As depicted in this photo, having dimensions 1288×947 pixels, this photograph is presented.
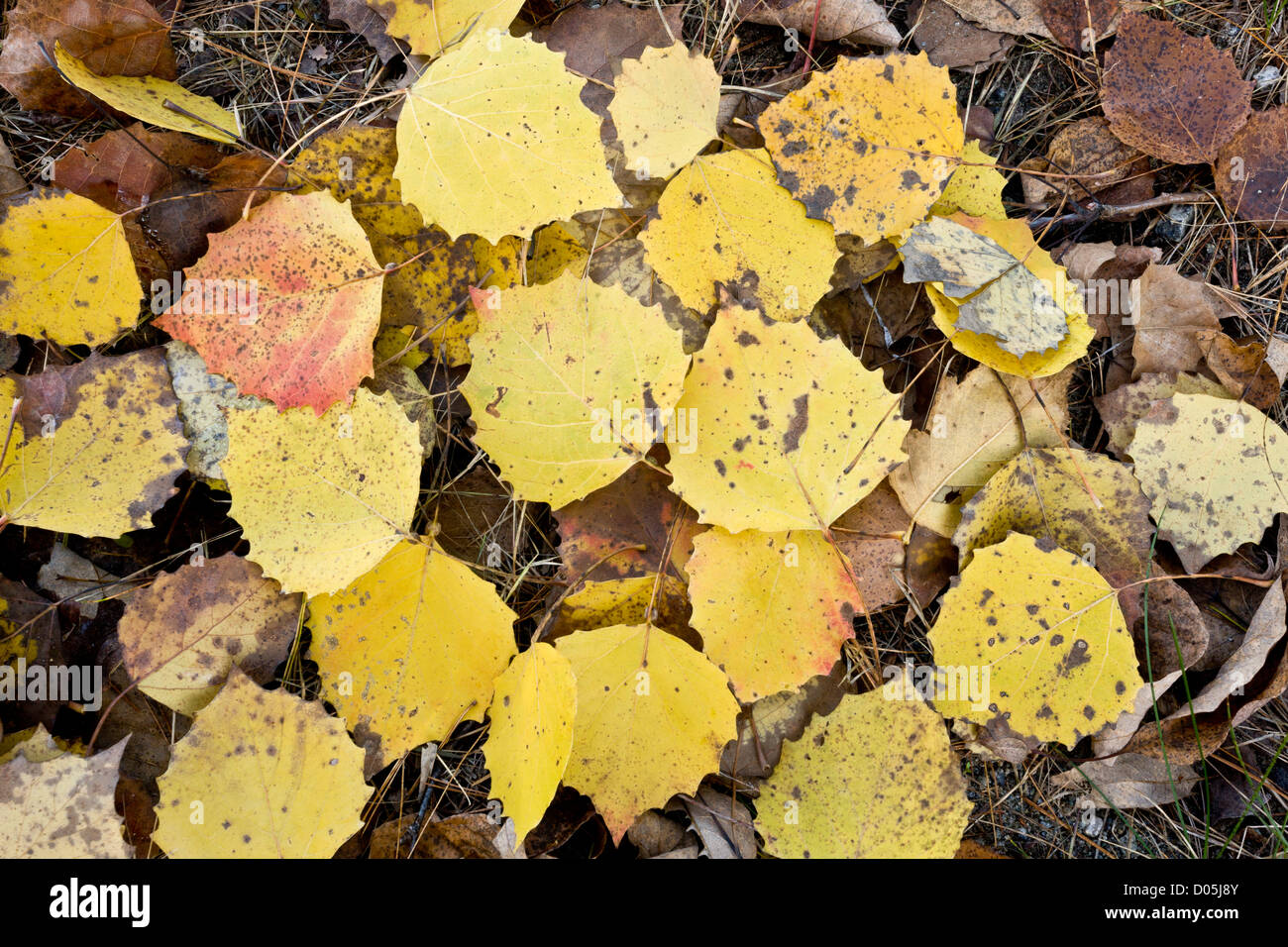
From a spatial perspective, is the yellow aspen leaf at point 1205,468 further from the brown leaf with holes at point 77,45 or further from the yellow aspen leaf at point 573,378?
the brown leaf with holes at point 77,45

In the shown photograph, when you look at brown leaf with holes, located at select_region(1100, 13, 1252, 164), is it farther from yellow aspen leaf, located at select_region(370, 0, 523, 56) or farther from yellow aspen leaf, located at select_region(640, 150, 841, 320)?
yellow aspen leaf, located at select_region(370, 0, 523, 56)

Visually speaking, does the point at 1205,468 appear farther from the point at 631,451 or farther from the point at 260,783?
the point at 260,783

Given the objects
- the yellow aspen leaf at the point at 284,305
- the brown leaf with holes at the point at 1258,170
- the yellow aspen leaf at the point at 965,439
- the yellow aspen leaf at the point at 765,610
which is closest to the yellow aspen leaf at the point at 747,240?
the yellow aspen leaf at the point at 965,439

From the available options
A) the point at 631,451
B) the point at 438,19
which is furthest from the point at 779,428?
the point at 438,19

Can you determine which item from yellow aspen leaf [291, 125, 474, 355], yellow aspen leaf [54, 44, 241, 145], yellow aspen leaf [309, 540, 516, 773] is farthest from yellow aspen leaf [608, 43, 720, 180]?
yellow aspen leaf [309, 540, 516, 773]

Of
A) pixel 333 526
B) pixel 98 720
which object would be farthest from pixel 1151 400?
pixel 98 720
